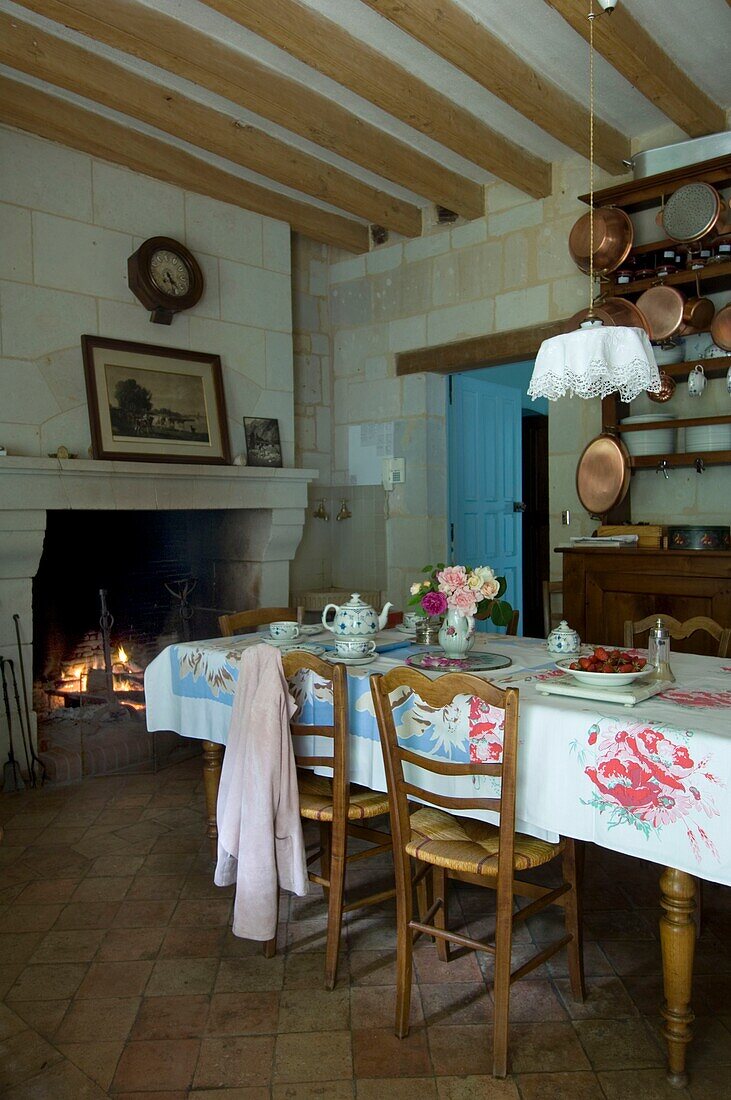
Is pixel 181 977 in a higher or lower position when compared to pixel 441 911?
lower

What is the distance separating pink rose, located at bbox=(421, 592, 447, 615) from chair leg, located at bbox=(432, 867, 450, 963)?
2.45 ft

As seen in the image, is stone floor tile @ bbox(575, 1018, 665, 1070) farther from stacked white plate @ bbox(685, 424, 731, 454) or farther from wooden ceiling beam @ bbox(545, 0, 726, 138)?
wooden ceiling beam @ bbox(545, 0, 726, 138)

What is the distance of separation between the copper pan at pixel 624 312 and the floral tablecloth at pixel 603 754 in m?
1.87

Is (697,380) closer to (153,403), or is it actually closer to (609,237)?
(609,237)

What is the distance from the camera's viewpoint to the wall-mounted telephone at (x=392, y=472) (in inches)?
200

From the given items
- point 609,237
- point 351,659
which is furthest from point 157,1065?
point 609,237

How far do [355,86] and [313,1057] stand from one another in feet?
11.1

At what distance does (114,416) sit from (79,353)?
0.34 metres

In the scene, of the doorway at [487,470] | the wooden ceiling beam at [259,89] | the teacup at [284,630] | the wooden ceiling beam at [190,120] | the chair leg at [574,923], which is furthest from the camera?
the doorway at [487,470]

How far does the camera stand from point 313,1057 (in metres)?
1.87

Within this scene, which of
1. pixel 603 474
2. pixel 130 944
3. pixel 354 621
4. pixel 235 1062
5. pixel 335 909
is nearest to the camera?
pixel 235 1062

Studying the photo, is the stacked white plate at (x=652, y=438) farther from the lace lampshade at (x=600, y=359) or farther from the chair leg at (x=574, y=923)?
the chair leg at (x=574, y=923)

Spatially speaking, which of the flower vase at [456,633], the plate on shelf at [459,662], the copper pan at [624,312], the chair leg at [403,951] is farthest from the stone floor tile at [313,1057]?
the copper pan at [624,312]

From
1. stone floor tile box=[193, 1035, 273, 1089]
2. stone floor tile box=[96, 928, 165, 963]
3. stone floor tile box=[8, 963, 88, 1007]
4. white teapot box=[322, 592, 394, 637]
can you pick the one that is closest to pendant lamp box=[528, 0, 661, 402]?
white teapot box=[322, 592, 394, 637]
